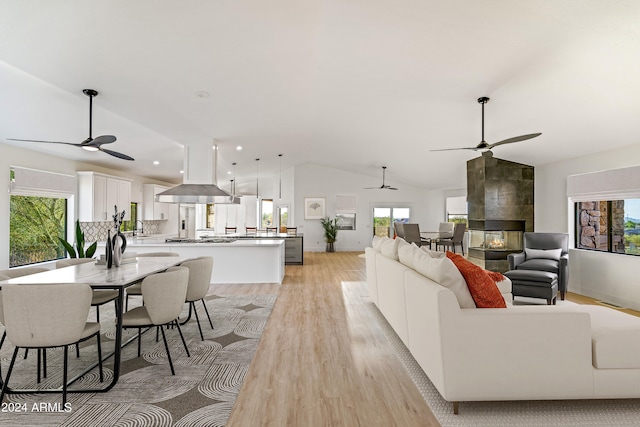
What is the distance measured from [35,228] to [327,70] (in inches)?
228

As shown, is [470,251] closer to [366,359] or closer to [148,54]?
[366,359]

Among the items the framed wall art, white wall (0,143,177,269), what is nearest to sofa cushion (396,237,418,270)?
white wall (0,143,177,269)

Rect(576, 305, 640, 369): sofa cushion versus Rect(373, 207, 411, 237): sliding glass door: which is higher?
Rect(373, 207, 411, 237): sliding glass door

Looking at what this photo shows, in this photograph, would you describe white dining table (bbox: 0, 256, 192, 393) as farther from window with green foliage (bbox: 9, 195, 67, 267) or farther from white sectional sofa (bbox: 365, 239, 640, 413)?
window with green foliage (bbox: 9, 195, 67, 267)

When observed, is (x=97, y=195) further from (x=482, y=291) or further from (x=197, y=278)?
(x=482, y=291)

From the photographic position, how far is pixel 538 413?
2.12 metres

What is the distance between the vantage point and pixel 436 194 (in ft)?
39.8

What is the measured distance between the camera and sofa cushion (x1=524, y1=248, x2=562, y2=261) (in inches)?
207

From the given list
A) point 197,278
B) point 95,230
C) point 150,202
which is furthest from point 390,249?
point 150,202

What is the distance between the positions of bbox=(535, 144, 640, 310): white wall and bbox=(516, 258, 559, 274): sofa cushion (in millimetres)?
691

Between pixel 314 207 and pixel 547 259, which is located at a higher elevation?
pixel 314 207

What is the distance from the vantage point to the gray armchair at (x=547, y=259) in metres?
4.92

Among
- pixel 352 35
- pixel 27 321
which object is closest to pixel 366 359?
pixel 27 321

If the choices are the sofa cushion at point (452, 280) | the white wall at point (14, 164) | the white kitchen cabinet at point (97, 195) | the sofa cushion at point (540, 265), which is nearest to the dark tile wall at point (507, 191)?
the sofa cushion at point (540, 265)
